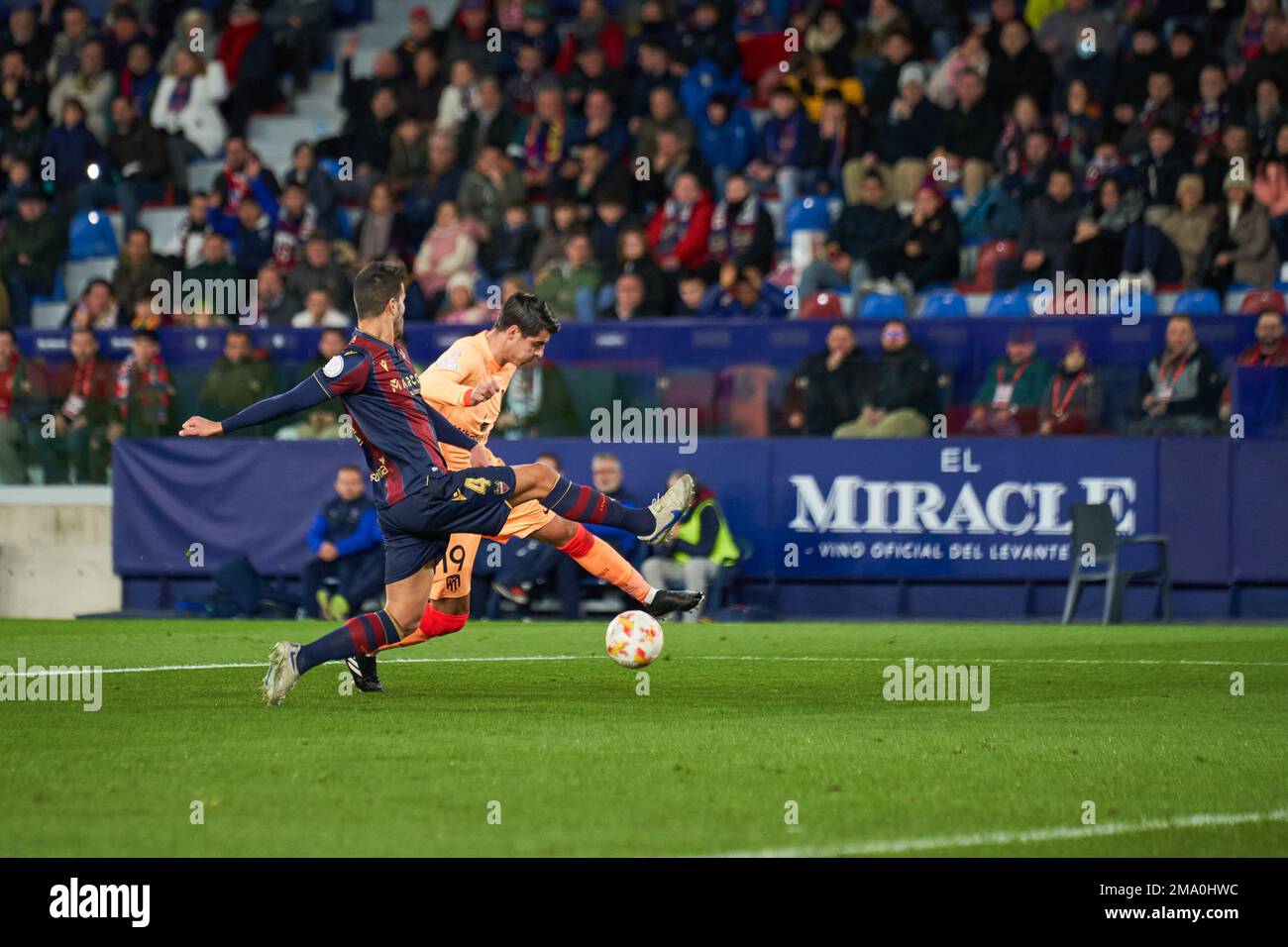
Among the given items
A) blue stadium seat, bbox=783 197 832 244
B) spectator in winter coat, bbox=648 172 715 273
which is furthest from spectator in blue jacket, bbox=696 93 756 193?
blue stadium seat, bbox=783 197 832 244

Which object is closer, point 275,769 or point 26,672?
point 275,769

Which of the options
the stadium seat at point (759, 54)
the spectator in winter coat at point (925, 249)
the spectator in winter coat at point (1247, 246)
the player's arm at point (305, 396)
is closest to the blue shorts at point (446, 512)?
the player's arm at point (305, 396)

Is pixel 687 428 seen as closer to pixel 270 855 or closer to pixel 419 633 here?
pixel 419 633

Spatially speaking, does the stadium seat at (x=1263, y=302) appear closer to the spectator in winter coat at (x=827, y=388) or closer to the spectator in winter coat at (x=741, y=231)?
the spectator in winter coat at (x=827, y=388)

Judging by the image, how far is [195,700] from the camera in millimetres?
9594

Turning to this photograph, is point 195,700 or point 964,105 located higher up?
point 964,105

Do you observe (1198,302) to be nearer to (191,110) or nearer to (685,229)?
(685,229)

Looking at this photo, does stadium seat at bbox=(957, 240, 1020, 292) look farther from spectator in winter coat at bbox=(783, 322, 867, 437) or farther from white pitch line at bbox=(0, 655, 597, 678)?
white pitch line at bbox=(0, 655, 597, 678)

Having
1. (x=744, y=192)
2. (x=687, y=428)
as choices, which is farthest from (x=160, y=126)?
(x=687, y=428)

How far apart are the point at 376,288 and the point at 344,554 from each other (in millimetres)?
8595

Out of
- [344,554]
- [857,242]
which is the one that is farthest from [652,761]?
[857,242]

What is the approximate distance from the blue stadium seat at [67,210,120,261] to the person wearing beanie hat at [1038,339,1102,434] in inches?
463

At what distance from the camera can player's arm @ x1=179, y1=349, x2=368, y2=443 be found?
849 centimetres
